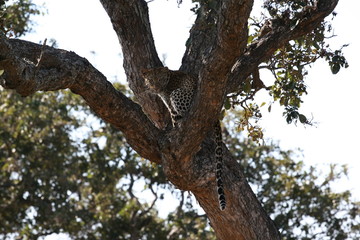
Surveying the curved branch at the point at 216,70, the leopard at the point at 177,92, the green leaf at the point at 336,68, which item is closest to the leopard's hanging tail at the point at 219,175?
the leopard at the point at 177,92

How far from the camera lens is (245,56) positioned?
287 inches

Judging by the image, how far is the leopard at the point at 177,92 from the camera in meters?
7.18

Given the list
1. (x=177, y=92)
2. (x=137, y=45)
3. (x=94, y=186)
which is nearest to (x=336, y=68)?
(x=177, y=92)

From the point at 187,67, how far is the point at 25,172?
9442mm

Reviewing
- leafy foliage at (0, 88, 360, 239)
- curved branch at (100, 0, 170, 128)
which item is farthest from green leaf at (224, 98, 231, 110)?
leafy foliage at (0, 88, 360, 239)

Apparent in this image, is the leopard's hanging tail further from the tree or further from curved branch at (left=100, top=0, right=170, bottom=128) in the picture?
curved branch at (left=100, top=0, right=170, bottom=128)

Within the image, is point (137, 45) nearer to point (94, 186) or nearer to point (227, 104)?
point (227, 104)

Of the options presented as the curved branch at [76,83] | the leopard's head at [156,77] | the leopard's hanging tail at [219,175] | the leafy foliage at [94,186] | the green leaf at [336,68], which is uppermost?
the leafy foliage at [94,186]

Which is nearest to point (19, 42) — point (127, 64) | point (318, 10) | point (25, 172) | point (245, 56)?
point (127, 64)

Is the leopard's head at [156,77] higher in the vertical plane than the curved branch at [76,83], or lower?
higher

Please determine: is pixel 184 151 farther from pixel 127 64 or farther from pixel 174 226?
pixel 174 226

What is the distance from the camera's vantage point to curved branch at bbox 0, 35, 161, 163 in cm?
579

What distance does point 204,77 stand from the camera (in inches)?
251

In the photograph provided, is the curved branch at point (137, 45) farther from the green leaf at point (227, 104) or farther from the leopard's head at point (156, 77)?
the green leaf at point (227, 104)
